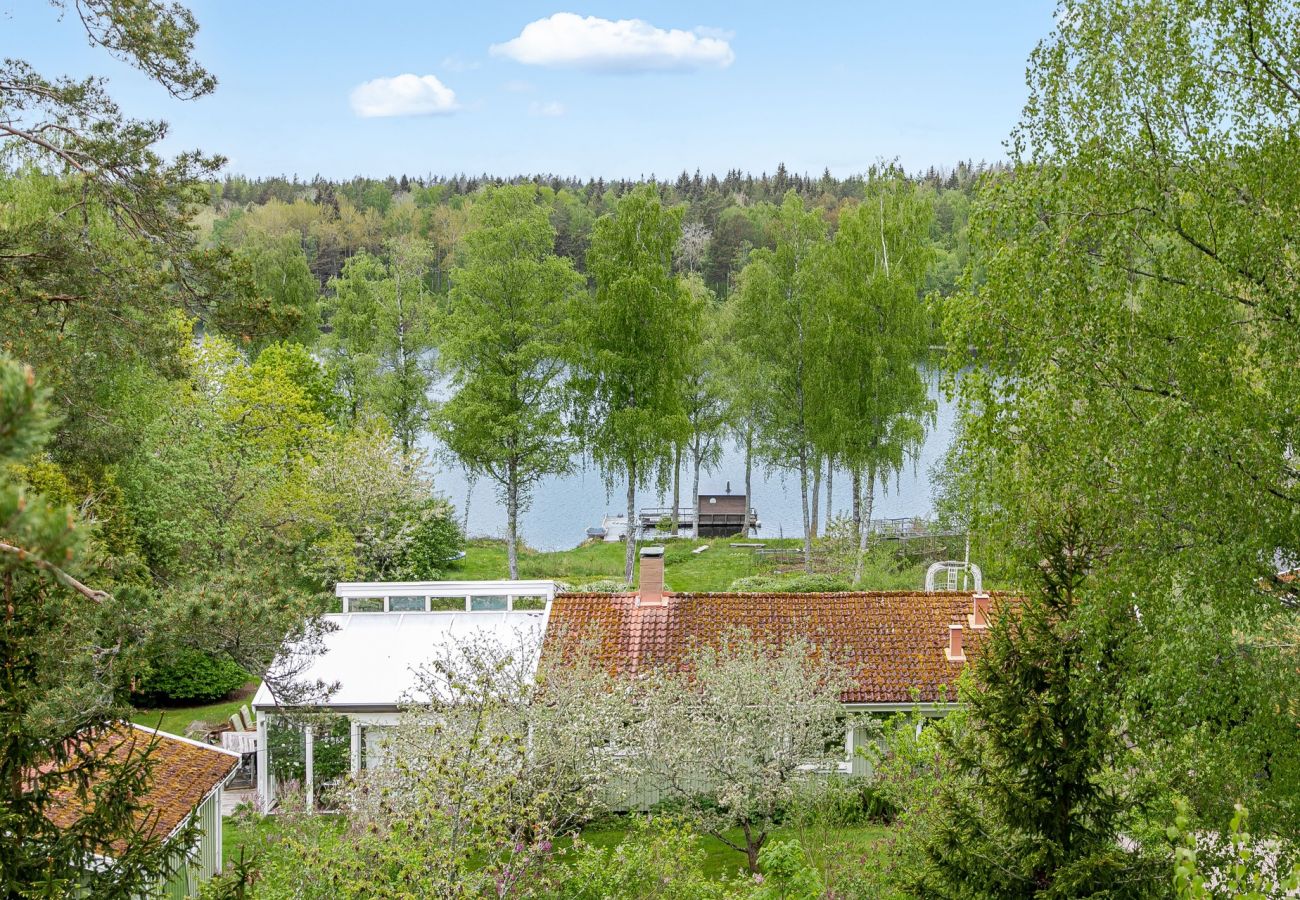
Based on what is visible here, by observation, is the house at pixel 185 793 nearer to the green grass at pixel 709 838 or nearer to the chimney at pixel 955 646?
the green grass at pixel 709 838

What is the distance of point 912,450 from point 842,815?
68.0ft

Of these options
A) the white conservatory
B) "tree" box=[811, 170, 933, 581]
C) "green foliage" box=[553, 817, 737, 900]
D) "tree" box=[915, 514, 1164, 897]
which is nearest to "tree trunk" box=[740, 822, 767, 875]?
"green foliage" box=[553, 817, 737, 900]

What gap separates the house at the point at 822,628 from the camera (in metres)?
20.5

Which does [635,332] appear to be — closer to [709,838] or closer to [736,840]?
[709,838]

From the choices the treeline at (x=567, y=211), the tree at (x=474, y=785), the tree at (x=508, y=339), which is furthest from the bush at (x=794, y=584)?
the treeline at (x=567, y=211)

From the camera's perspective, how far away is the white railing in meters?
23.4

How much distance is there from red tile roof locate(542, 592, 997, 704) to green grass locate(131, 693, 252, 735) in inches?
309

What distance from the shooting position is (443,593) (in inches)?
920

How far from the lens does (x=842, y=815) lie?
56.4ft

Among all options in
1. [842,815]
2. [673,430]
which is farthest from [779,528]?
[842,815]

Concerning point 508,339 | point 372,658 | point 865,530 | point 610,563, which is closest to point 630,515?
point 508,339

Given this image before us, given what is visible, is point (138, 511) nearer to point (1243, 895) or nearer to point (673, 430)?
point (673, 430)

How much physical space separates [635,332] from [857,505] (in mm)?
11537

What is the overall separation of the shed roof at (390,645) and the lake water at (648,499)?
23.5m
